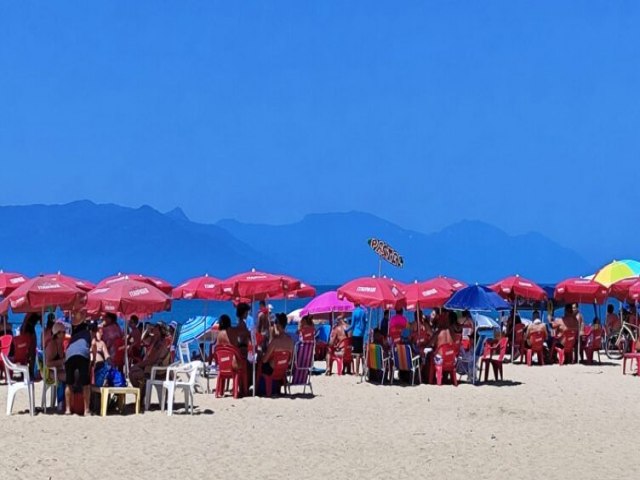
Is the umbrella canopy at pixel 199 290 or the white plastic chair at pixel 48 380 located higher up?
A: the umbrella canopy at pixel 199 290

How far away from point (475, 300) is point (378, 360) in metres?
1.70

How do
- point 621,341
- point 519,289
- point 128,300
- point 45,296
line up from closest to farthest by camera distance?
point 45,296, point 128,300, point 519,289, point 621,341

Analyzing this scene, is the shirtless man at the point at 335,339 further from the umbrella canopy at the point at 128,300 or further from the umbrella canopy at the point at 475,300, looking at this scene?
the umbrella canopy at the point at 128,300

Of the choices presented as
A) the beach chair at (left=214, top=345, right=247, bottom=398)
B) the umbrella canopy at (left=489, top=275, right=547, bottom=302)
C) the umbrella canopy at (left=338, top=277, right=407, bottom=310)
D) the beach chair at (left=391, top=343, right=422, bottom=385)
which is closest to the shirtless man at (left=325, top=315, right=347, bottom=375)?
the beach chair at (left=391, top=343, right=422, bottom=385)

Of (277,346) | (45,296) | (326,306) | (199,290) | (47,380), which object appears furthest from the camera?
(326,306)

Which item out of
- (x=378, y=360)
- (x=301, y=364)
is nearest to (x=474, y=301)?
(x=378, y=360)

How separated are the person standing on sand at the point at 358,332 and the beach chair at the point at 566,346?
A: 155 inches

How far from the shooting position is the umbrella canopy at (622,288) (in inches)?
780

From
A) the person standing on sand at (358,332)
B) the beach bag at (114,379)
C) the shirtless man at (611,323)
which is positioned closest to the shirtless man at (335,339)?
the person standing on sand at (358,332)

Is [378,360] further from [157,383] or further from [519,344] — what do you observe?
[519,344]

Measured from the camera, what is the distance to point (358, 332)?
1723 cm

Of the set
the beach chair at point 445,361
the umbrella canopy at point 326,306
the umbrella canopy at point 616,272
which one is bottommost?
the beach chair at point 445,361

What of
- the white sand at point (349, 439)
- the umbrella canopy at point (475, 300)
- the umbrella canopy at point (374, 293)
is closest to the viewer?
the white sand at point (349, 439)

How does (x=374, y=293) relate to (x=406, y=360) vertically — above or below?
above
